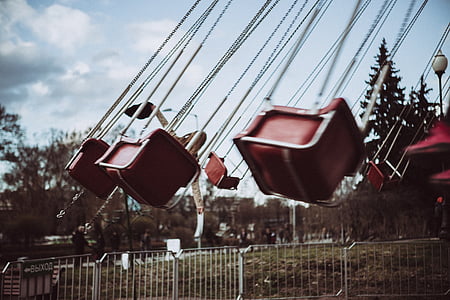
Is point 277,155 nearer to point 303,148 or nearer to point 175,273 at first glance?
point 303,148

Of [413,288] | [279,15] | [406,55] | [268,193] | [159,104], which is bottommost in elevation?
[413,288]

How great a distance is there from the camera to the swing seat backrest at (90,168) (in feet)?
12.8

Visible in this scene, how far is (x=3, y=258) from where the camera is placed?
21.2 metres

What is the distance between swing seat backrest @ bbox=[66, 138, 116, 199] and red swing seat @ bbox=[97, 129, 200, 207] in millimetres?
948

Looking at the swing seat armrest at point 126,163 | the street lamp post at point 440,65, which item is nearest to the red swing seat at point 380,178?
the street lamp post at point 440,65

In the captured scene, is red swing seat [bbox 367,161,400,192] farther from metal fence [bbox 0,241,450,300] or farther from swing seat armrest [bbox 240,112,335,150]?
swing seat armrest [bbox 240,112,335,150]

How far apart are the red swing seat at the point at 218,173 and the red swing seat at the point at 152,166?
2.37 m

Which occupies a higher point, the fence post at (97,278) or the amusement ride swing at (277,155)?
the amusement ride swing at (277,155)

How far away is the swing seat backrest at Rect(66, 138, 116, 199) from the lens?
12.8 feet

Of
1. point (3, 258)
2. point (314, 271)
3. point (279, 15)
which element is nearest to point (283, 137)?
point (279, 15)

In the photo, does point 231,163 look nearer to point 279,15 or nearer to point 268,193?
point 279,15

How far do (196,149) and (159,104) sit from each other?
1907 mm

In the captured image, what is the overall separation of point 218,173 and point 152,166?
2.62 m

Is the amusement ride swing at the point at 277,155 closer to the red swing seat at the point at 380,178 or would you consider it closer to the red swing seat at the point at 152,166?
Answer: the red swing seat at the point at 152,166
